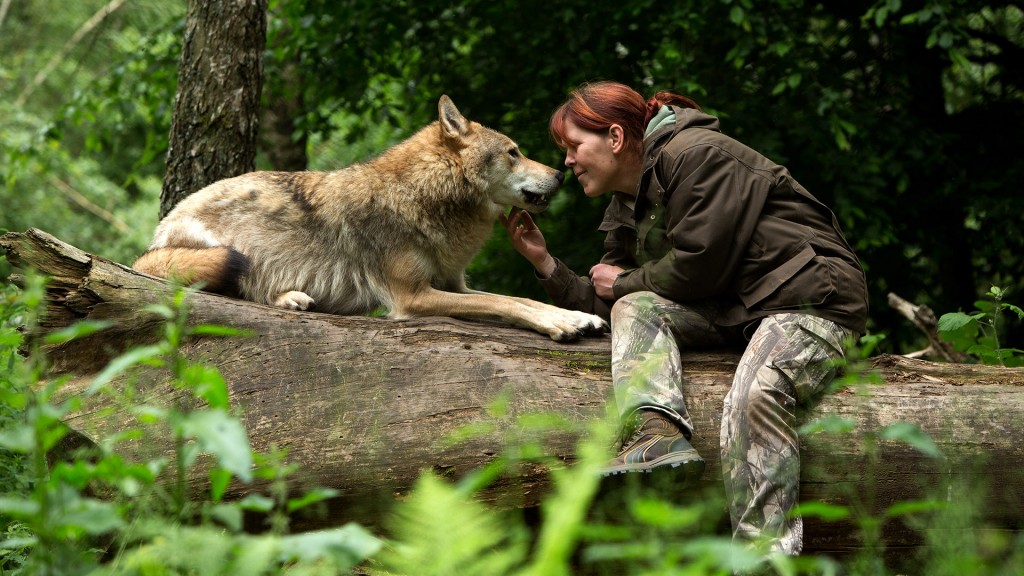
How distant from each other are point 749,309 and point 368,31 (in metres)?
4.91

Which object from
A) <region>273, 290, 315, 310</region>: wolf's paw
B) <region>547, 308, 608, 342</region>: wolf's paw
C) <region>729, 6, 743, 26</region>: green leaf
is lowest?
<region>547, 308, 608, 342</region>: wolf's paw

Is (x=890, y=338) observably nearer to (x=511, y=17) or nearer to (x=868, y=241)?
(x=868, y=241)

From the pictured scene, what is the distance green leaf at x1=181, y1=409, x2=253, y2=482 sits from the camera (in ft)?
4.74

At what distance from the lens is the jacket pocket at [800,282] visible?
12.3 ft

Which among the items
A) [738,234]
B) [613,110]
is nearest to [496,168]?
[613,110]

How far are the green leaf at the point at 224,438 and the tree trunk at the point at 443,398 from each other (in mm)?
2186

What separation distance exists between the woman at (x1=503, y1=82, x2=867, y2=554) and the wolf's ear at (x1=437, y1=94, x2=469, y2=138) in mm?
1055

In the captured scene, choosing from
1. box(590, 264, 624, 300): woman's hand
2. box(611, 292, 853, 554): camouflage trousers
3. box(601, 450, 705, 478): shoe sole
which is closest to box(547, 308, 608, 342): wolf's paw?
box(590, 264, 624, 300): woman's hand

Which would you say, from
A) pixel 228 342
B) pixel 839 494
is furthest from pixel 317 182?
pixel 839 494

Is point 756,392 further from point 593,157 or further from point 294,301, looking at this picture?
point 294,301

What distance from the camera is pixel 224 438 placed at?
1.49 metres

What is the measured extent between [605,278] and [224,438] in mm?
3348

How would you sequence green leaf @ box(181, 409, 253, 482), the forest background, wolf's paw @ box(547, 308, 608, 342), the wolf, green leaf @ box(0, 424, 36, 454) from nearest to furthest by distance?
1. green leaf @ box(181, 409, 253, 482)
2. green leaf @ box(0, 424, 36, 454)
3. wolf's paw @ box(547, 308, 608, 342)
4. the wolf
5. the forest background

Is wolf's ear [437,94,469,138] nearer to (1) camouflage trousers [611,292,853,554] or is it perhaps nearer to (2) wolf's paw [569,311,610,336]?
(2) wolf's paw [569,311,610,336]
